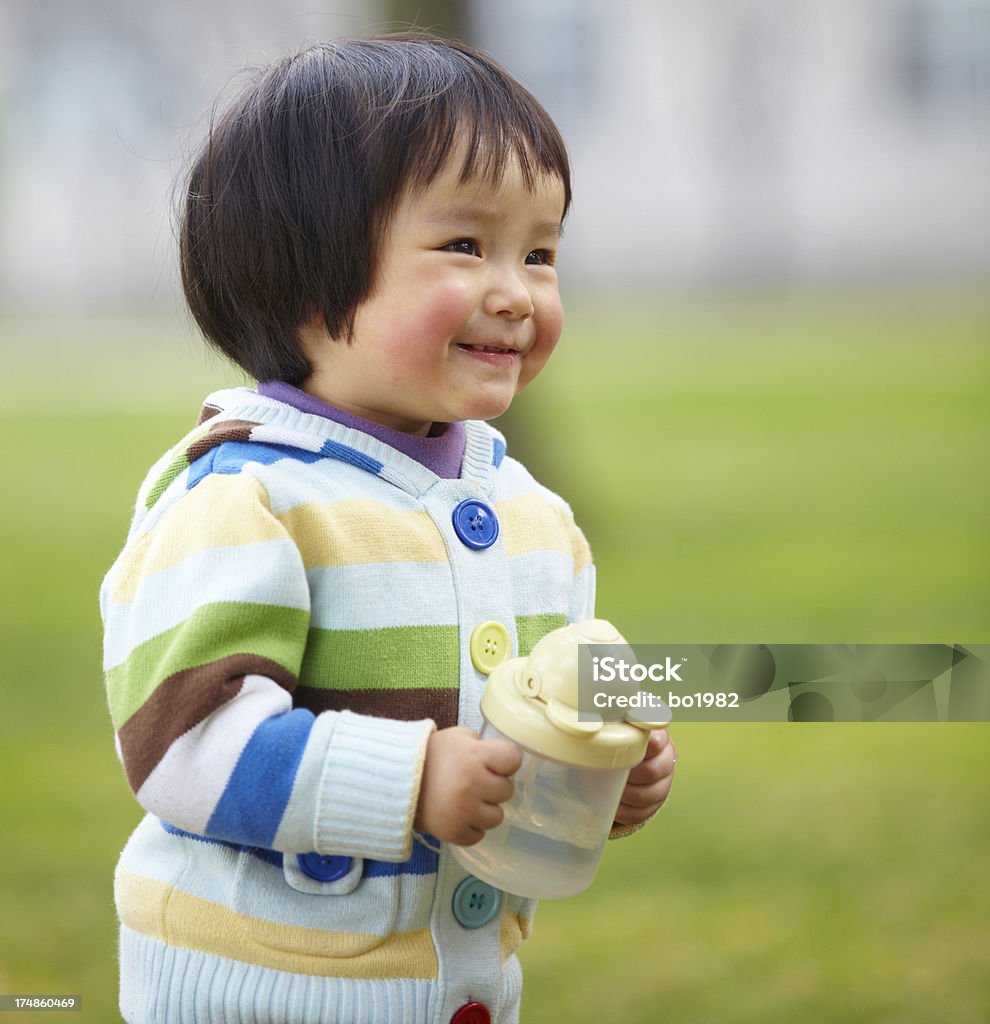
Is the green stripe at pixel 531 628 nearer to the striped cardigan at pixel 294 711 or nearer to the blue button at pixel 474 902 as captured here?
the striped cardigan at pixel 294 711

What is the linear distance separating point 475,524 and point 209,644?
13.4 inches

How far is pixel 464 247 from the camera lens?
4.85 ft

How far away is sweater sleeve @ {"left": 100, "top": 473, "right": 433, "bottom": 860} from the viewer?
1.25m

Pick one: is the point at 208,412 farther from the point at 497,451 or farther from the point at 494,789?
the point at 494,789

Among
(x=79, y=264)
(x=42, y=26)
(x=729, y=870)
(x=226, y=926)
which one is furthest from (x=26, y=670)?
(x=79, y=264)

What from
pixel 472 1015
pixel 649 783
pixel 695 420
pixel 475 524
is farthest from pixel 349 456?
pixel 695 420

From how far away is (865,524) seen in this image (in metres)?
6.88

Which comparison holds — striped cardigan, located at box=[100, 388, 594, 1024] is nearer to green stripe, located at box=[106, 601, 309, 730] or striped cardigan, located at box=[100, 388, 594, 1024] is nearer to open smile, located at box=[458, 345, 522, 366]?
green stripe, located at box=[106, 601, 309, 730]

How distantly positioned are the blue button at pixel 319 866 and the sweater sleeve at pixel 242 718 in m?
0.11

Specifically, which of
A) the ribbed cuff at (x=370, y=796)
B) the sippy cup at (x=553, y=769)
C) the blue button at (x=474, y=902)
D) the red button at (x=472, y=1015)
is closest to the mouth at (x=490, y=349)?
the sippy cup at (x=553, y=769)

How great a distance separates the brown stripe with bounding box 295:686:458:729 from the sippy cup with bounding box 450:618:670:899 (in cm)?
11

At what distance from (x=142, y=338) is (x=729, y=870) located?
48.4 ft

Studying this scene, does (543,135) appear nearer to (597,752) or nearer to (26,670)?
(597,752)

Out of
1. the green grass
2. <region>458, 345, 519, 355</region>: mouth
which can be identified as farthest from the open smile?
the green grass
